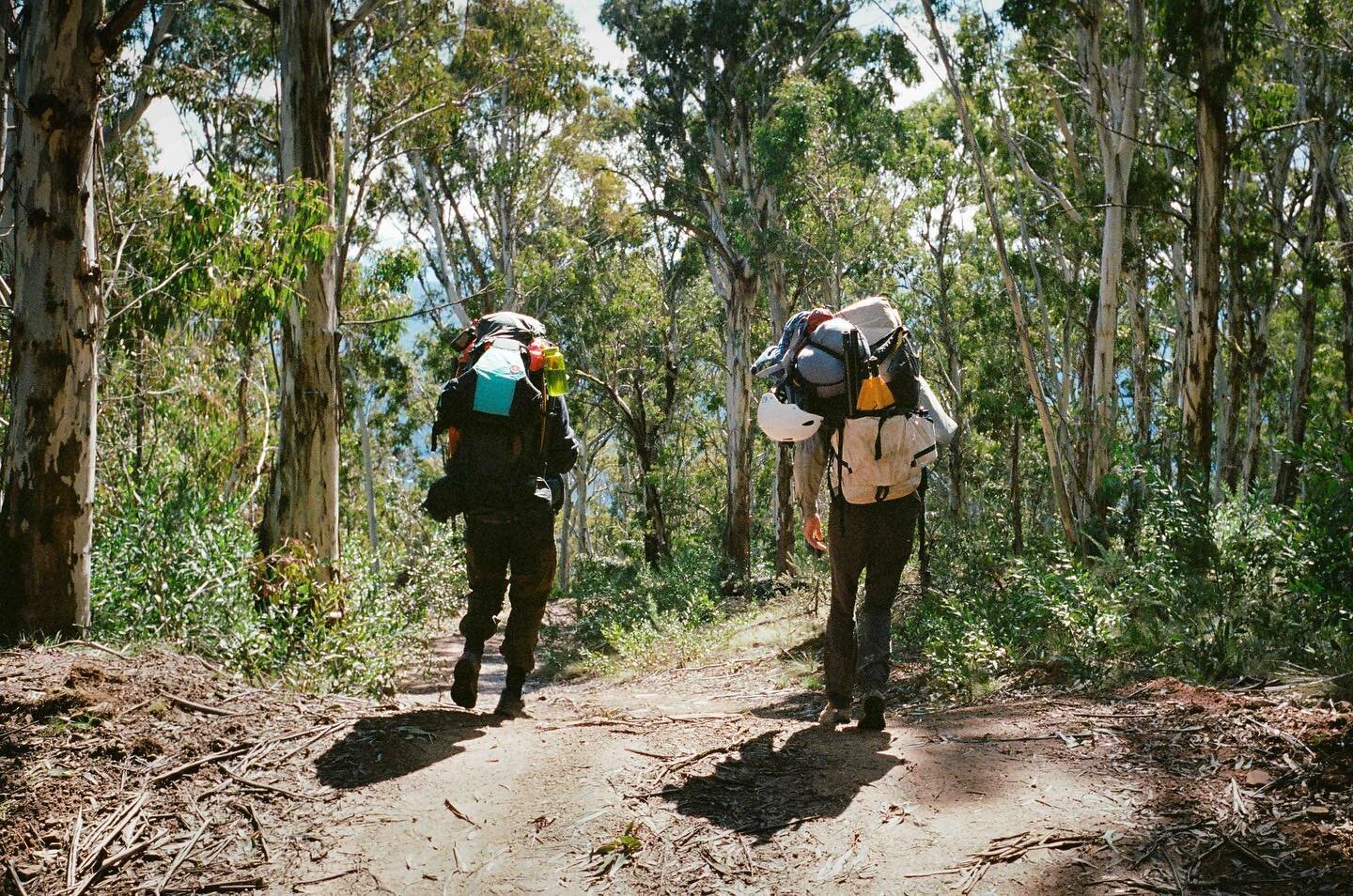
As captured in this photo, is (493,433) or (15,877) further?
(493,433)

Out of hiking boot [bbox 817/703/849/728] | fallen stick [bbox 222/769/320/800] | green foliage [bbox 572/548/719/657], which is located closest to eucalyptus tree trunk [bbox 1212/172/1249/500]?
green foliage [bbox 572/548/719/657]

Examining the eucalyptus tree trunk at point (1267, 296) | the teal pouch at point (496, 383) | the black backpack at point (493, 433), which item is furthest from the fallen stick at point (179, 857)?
the eucalyptus tree trunk at point (1267, 296)

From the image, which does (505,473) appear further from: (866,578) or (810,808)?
(810,808)

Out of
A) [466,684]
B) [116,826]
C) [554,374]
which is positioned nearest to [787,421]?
[554,374]

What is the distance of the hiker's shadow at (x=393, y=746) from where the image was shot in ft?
11.6

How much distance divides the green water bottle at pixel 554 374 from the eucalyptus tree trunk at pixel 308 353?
10.1 feet

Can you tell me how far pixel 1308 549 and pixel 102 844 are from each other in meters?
4.40

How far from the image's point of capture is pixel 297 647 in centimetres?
582

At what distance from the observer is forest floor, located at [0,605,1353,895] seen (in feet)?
9.20

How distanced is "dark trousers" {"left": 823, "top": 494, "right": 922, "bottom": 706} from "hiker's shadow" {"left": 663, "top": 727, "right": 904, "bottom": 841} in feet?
1.16

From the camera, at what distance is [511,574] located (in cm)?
470

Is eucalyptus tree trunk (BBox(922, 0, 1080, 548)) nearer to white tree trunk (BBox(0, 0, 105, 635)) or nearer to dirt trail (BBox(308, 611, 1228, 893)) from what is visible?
dirt trail (BBox(308, 611, 1228, 893))

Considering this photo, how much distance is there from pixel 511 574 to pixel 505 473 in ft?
1.84

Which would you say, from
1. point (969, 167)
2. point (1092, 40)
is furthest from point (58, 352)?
point (969, 167)
